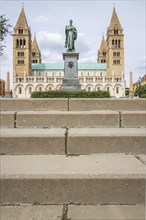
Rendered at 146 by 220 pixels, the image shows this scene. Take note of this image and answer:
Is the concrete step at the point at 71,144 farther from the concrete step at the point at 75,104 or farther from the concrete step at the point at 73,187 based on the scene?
the concrete step at the point at 75,104

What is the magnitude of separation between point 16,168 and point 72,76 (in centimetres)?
1480

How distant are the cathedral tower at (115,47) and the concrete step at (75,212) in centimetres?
9582

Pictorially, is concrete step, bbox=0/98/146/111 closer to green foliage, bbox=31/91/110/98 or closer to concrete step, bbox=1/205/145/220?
concrete step, bbox=1/205/145/220

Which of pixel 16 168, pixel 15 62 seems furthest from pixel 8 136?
pixel 15 62

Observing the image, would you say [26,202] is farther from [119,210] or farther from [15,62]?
[15,62]

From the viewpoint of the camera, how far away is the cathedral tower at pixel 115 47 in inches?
3777

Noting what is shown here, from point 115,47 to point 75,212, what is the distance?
326 feet

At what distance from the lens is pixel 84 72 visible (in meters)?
112

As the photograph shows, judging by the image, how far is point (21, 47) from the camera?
315ft

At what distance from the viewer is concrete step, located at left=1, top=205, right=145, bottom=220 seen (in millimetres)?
2314

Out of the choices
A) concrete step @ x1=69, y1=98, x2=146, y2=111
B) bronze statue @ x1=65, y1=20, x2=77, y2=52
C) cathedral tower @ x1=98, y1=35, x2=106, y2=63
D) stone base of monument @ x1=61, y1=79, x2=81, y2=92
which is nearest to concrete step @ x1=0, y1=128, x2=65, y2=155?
concrete step @ x1=69, y1=98, x2=146, y2=111

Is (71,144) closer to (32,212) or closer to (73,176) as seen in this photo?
(73,176)

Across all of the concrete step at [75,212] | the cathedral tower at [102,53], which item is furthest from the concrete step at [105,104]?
the cathedral tower at [102,53]

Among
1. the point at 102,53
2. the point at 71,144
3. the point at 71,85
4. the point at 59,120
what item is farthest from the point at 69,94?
the point at 102,53
